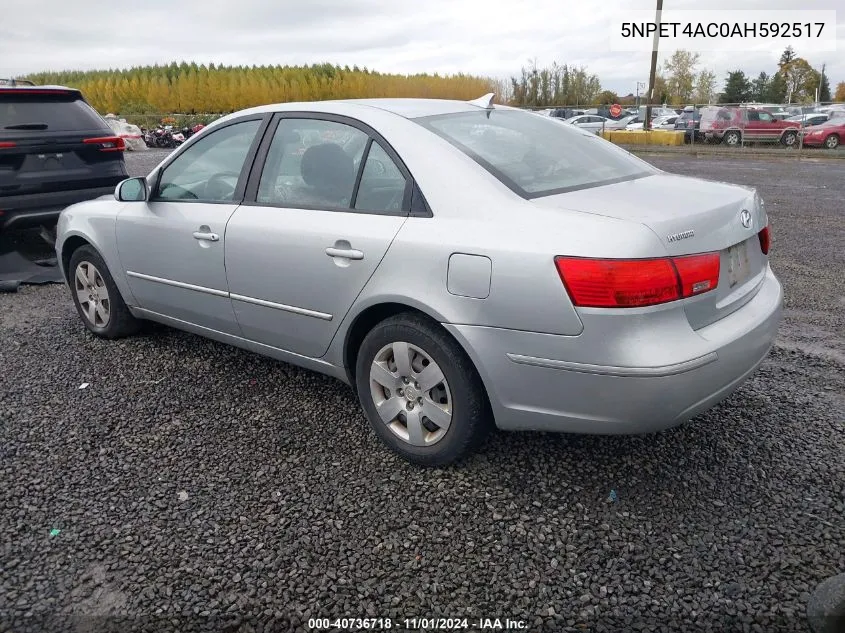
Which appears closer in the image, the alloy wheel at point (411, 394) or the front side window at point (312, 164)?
the alloy wheel at point (411, 394)

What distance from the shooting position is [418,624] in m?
2.31

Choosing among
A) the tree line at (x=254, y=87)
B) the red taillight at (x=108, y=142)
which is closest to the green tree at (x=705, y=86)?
the tree line at (x=254, y=87)

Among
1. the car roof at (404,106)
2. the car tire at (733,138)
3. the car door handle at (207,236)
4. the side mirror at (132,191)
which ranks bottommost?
the car tire at (733,138)

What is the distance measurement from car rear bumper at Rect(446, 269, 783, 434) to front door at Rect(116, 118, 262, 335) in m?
1.65

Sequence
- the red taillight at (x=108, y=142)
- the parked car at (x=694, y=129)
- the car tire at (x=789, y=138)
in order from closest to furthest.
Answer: the red taillight at (x=108, y=142) → the car tire at (x=789, y=138) → the parked car at (x=694, y=129)

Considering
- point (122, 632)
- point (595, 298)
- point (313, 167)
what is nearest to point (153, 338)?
point (313, 167)

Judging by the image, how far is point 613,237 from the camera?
2.58 m

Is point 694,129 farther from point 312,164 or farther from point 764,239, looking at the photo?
point 312,164

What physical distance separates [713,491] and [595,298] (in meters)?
1.06

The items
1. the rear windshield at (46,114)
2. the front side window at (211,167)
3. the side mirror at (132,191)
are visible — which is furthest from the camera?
the rear windshield at (46,114)

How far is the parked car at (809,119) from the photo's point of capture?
77.9ft

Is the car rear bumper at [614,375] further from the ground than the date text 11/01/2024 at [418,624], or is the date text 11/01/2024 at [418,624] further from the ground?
the car rear bumper at [614,375]

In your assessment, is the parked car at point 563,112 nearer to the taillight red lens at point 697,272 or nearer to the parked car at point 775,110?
the parked car at point 775,110

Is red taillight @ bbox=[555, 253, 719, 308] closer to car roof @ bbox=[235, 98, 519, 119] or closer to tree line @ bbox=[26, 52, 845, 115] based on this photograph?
car roof @ bbox=[235, 98, 519, 119]
